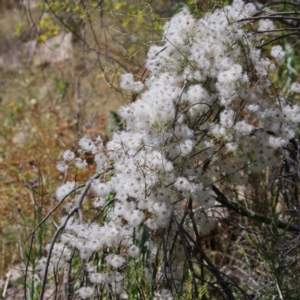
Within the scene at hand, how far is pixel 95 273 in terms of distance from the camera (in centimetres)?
170

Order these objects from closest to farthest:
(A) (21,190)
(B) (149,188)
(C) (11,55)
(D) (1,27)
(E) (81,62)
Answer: (B) (149,188)
(A) (21,190)
(E) (81,62)
(C) (11,55)
(D) (1,27)

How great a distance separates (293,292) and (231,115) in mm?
808

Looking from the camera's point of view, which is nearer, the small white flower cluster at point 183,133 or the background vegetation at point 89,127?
Answer: the small white flower cluster at point 183,133

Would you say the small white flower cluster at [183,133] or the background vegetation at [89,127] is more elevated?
the background vegetation at [89,127]

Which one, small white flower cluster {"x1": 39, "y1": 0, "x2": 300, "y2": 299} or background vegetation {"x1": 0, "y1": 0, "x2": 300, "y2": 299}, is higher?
background vegetation {"x1": 0, "y1": 0, "x2": 300, "y2": 299}

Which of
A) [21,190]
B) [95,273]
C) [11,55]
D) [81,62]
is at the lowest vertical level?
[95,273]

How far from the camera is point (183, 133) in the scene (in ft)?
5.65

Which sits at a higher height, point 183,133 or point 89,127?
point 89,127

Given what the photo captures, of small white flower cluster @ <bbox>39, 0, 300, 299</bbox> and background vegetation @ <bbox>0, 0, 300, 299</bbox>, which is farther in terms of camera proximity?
background vegetation @ <bbox>0, 0, 300, 299</bbox>

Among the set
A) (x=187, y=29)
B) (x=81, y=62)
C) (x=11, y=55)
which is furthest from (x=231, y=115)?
(x=11, y=55)

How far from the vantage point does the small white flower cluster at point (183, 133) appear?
1.68 meters

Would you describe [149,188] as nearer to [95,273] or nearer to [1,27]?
[95,273]

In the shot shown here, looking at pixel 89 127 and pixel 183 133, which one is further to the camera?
pixel 89 127

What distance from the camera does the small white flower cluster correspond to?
168 cm
